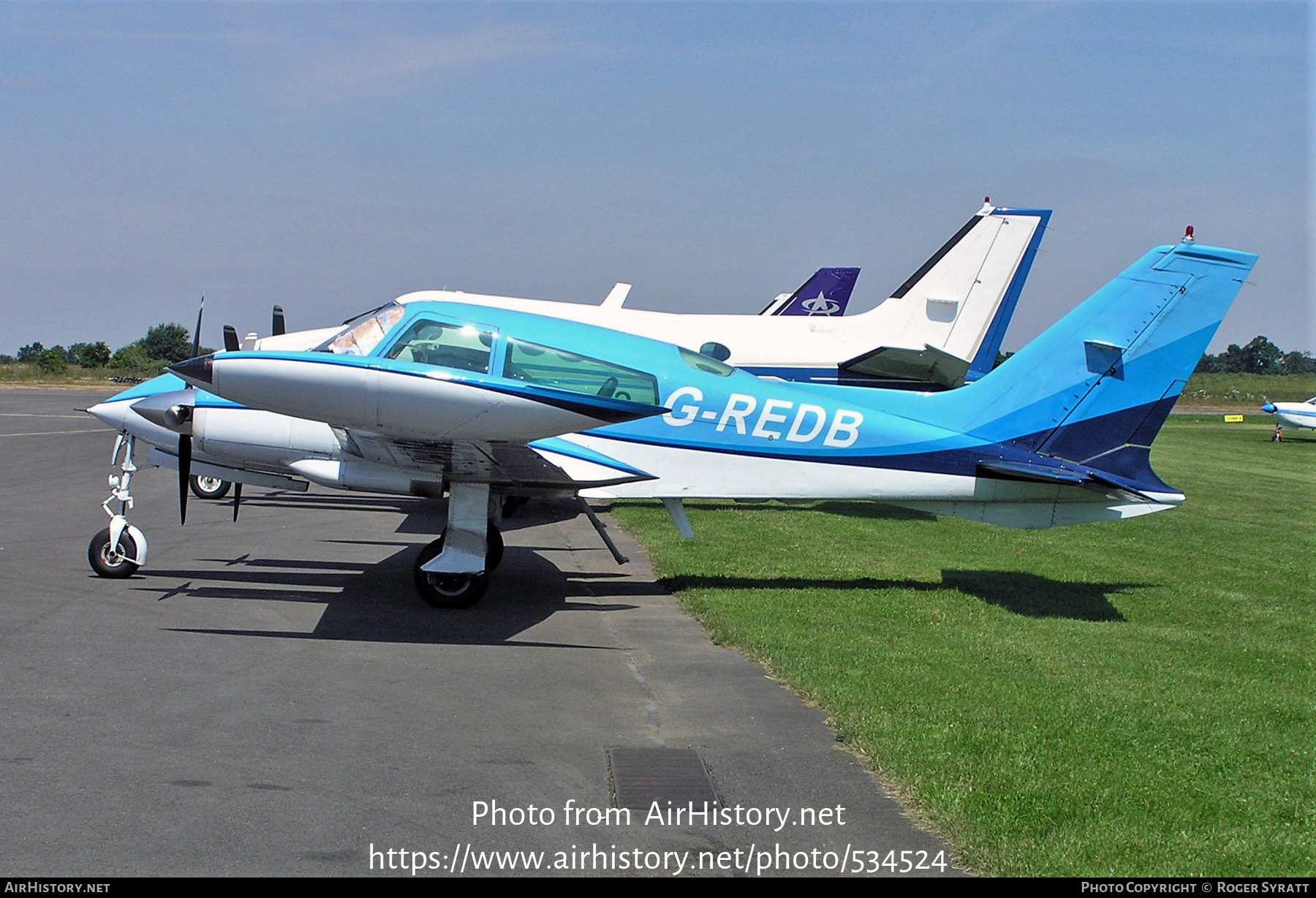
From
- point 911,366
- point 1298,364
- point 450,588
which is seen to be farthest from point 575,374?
point 1298,364

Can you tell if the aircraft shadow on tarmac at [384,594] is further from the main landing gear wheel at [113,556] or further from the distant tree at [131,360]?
the distant tree at [131,360]

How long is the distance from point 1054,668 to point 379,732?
15.8 feet

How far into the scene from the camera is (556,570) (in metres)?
12.1

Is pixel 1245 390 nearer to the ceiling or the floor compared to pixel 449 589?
nearer to the ceiling

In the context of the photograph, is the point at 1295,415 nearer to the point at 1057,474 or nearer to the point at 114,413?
the point at 1057,474

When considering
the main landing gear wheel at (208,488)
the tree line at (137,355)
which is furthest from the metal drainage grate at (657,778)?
the tree line at (137,355)

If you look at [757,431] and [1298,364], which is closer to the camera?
[757,431]

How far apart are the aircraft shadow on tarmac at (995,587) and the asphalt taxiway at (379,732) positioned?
2.79ft

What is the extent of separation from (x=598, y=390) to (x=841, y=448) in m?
2.46

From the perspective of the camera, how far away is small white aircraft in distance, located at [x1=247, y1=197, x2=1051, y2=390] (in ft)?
56.9

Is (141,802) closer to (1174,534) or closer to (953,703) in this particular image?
(953,703)

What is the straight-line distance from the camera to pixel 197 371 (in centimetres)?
817

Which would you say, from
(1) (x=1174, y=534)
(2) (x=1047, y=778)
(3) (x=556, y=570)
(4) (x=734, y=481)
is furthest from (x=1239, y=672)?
(1) (x=1174, y=534)

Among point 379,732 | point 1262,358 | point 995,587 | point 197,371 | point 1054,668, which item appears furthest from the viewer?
point 1262,358
